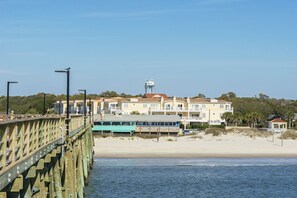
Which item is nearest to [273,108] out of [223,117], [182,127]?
[223,117]

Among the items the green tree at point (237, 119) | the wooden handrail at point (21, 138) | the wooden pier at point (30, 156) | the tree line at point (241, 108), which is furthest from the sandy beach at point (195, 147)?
the wooden handrail at point (21, 138)

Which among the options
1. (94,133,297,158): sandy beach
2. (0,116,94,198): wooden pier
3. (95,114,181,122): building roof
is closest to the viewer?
(0,116,94,198): wooden pier

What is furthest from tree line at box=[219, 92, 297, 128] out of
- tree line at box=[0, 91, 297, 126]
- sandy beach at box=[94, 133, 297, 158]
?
sandy beach at box=[94, 133, 297, 158]

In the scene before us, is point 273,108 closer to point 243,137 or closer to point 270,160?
point 243,137

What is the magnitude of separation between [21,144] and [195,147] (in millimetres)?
65908

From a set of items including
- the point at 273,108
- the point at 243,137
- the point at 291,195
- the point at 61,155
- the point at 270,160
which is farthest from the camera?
the point at 273,108

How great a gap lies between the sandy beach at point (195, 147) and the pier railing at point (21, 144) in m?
52.3

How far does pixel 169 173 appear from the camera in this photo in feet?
164

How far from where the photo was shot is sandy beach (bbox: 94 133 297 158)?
70938 mm

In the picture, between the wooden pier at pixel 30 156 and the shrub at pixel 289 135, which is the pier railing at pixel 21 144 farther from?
the shrub at pixel 289 135

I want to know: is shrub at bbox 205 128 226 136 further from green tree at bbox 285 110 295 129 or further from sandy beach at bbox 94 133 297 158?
green tree at bbox 285 110 295 129

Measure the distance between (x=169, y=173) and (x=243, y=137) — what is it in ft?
133

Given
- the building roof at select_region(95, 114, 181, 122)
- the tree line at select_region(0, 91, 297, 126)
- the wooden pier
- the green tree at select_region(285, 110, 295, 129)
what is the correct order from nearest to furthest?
the wooden pier, the building roof at select_region(95, 114, 181, 122), the tree line at select_region(0, 91, 297, 126), the green tree at select_region(285, 110, 295, 129)

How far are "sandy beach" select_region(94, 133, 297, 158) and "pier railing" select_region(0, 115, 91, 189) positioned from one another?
5230cm
